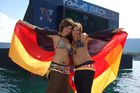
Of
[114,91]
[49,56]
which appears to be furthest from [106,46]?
[114,91]

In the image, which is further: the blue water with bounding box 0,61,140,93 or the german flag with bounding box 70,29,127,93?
the blue water with bounding box 0,61,140,93

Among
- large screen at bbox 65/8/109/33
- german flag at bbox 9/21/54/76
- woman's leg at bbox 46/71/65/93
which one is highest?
large screen at bbox 65/8/109/33

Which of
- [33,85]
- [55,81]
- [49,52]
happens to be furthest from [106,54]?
[33,85]

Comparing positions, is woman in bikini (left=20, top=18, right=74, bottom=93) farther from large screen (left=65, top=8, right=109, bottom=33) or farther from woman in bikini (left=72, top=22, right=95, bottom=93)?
large screen (left=65, top=8, right=109, bottom=33)

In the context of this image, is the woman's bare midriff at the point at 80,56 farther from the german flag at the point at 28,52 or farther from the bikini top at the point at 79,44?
the german flag at the point at 28,52

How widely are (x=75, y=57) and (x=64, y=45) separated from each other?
0.35m

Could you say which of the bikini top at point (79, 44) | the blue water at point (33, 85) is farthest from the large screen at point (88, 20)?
the bikini top at point (79, 44)

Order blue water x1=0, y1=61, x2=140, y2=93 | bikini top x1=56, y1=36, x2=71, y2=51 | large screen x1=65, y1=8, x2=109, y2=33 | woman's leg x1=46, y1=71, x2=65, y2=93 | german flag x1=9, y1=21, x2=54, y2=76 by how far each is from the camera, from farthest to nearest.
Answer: large screen x1=65, y1=8, x2=109, y2=33 → blue water x1=0, y1=61, x2=140, y2=93 → german flag x1=9, y1=21, x2=54, y2=76 → bikini top x1=56, y1=36, x2=71, y2=51 → woman's leg x1=46, y1=71, x2=65, y2=93

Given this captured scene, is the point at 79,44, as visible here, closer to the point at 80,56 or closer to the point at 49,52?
the point at 80,56

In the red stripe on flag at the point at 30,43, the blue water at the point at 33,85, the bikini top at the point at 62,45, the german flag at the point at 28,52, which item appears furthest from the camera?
the blue water at the point at 33,85

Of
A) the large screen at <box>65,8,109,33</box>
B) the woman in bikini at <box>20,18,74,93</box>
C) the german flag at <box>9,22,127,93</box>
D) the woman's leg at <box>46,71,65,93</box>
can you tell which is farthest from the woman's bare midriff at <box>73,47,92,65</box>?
the large screen at <box>65,8,109,33</box>

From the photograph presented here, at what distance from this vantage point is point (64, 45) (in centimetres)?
679

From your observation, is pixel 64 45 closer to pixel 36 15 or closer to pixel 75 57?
pixel 75 57

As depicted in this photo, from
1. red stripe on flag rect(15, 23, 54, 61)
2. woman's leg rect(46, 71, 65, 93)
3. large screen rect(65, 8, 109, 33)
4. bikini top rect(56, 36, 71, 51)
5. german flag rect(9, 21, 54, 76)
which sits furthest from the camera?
large screen rect(65, 8, 109, 33)
